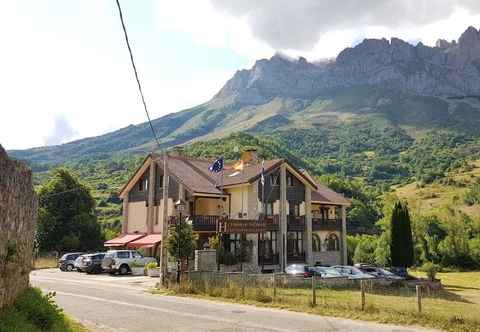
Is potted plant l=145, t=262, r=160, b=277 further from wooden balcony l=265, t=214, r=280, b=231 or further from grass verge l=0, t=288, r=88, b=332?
grass verge l=0, t=288, r=88, b=332

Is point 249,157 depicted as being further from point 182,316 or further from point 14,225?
point 14,225

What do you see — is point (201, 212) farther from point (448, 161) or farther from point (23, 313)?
point (448, 161)

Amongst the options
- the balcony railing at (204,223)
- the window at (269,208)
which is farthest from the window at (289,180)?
the balcony railing at (204,223)

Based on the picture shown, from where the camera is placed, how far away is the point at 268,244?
1622 inches

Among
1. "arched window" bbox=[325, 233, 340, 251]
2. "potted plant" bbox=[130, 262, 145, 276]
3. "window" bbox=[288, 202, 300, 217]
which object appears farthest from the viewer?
"arched window" bbox=[325, 233, 340, 251]

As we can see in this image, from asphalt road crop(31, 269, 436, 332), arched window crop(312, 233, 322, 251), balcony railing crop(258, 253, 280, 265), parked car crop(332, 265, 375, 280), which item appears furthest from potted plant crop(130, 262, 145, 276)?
arched window crop(312, 233, 322, 251)

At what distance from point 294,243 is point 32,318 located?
3410 cm

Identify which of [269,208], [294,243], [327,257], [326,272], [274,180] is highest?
[274,180]

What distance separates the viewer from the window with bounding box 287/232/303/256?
42906mm

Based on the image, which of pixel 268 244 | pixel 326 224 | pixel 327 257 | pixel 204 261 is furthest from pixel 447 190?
pixel 204 261

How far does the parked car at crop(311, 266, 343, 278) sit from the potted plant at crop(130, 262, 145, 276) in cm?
1340

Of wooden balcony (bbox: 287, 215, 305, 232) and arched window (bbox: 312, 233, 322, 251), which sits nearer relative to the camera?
wooden balcony (bbox: 287, 215, 305, 232)

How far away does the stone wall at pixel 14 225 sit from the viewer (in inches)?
379

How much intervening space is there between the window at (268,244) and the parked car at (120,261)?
9.18m
